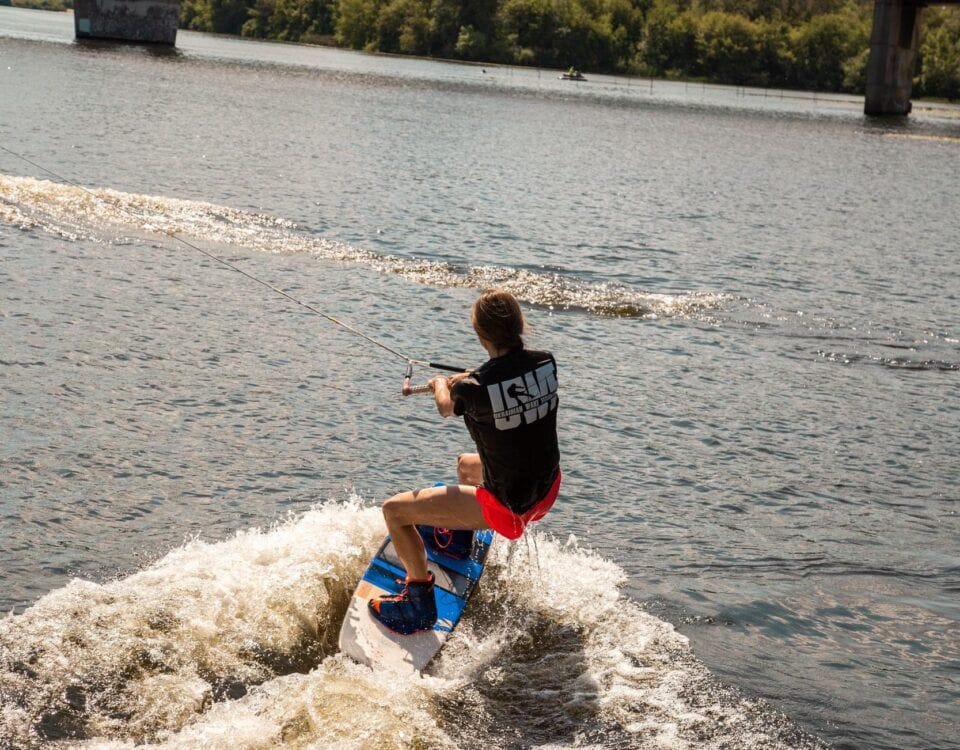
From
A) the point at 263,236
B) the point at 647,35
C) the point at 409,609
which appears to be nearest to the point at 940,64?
the point at 647,35

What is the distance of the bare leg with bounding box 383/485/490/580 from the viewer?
25.6 feet

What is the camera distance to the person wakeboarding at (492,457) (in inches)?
289

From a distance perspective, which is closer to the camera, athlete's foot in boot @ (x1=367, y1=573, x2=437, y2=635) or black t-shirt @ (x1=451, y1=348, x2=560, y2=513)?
black t-shirt @ (x1=451, y1=348, x2=560, y2=513)

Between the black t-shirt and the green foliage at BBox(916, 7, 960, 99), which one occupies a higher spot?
the green foliage at BBox(916, 7, 960, 99)

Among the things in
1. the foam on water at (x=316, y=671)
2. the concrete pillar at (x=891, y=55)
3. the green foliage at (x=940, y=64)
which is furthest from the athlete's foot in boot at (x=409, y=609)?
the green foliage at (x=940, y=64)

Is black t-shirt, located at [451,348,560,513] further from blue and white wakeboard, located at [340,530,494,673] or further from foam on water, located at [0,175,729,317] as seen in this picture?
foam on water, located at [0,175,729,317]

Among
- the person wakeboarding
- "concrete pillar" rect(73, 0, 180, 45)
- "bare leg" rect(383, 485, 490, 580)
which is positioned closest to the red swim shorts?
the person wakeboarding

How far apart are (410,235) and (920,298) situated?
10084mm

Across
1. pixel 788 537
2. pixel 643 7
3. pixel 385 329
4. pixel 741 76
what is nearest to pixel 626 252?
pixel 385 329

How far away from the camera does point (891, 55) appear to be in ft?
277

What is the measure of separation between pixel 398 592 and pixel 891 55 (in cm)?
8568

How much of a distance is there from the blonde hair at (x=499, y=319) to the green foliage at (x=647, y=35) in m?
136

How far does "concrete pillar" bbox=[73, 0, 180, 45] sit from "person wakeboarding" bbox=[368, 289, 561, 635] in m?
94.4

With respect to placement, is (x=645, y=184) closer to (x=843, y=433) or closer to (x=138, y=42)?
(x=843, y=433)
